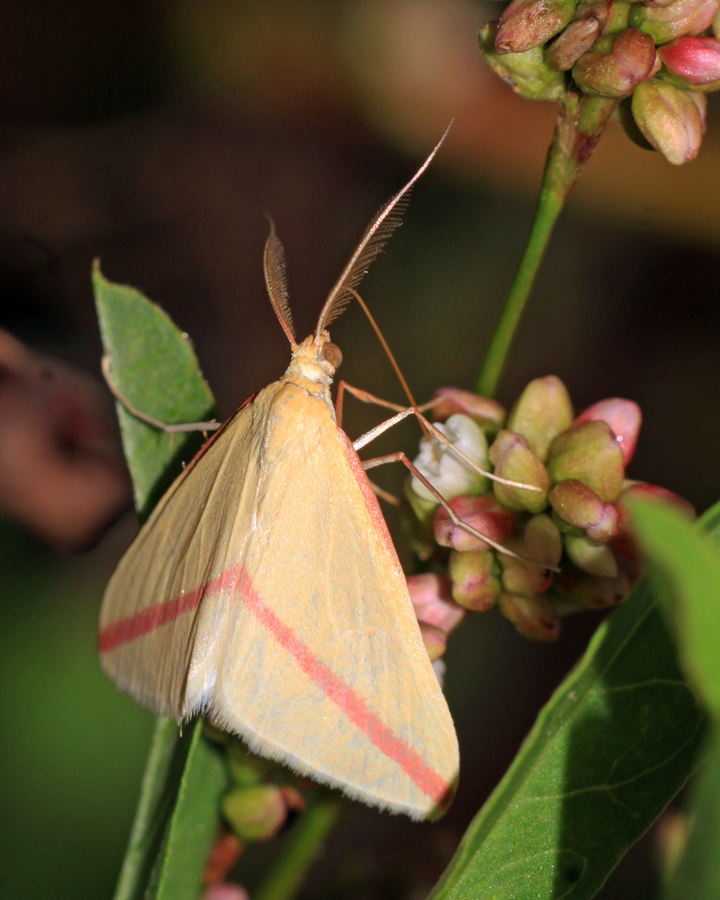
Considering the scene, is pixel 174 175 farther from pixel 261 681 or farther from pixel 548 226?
pixel 261 681

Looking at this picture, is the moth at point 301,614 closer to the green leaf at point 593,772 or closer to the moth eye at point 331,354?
the moth eye at point 331,354

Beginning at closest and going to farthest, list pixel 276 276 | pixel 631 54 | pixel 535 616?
1. pixel 631 54
2. pixel 535 616
3. pixel 276 276

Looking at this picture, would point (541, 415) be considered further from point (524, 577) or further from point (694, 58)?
point (694, 58)

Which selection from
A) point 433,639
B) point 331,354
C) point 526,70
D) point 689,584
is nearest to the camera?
point 689,584

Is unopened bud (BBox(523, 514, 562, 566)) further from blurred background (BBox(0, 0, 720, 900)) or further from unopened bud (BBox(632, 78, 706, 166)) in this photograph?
blurred background (BBox(0, 0, 720, 900))

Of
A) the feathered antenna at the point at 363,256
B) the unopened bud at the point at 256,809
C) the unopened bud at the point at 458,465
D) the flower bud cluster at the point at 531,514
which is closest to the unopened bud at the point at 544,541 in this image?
the flower bud cluster at the point at 531,514

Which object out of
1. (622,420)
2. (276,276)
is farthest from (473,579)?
(276,276)
